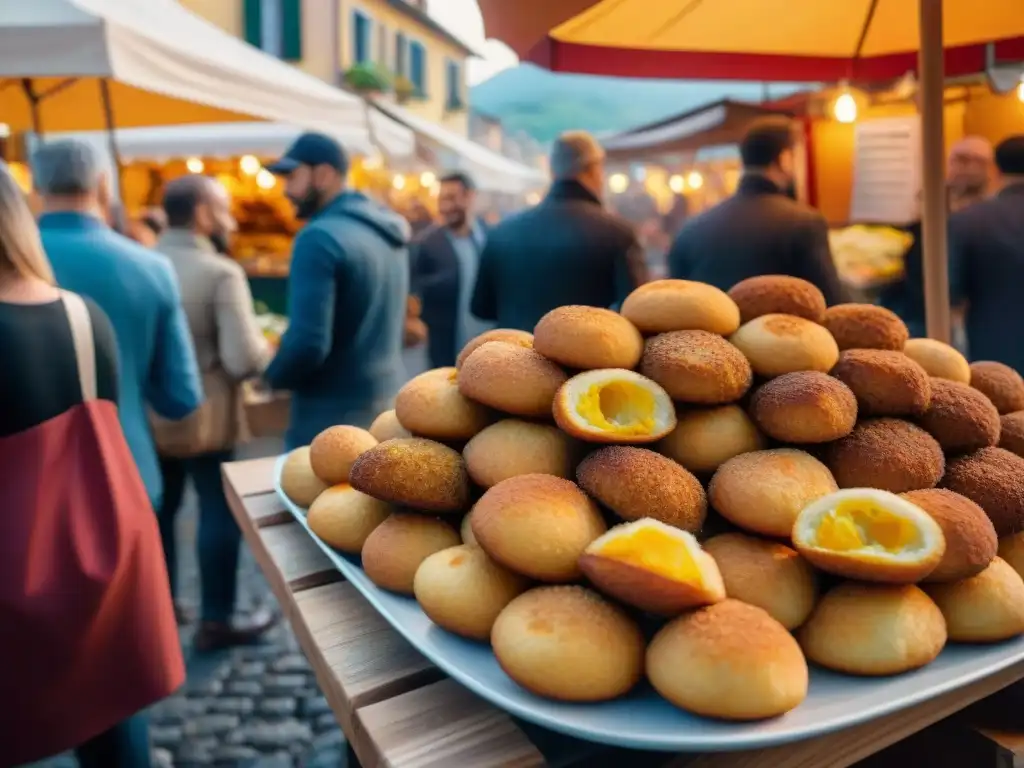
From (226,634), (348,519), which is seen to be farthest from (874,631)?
(226,634)

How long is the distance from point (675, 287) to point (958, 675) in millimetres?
653

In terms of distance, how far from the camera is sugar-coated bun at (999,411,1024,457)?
1.29 m

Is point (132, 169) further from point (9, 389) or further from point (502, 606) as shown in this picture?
point (502, 606)

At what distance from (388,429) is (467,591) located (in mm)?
527

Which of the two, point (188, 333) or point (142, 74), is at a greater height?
point (142, 74)

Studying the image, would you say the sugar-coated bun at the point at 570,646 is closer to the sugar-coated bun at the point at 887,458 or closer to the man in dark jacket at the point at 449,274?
the sugar-coated bun at the point at 887,458

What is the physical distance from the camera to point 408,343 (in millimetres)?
5309

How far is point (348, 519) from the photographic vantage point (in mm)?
1287

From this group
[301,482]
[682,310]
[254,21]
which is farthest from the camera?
[254,21]

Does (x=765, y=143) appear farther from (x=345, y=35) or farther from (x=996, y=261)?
(x=345, y=35)

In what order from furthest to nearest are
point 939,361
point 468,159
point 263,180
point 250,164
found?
point 468,159 → point 263,180 → point 250,164 → point 939,361

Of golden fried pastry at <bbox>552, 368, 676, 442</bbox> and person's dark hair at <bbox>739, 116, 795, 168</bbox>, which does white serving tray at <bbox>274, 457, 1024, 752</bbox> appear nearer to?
golden fried pastry at <bbox>552, 368, 676, 442</bbox>

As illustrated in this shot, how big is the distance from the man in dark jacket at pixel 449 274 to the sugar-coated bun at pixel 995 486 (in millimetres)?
4093

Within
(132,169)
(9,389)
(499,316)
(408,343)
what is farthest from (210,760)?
(132,169)
